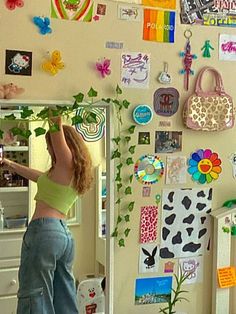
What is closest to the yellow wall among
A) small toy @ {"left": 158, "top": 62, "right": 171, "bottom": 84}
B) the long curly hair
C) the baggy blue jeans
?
small toy @ {"left": 158, "top": 62, "right": 171, "bottom": 84}

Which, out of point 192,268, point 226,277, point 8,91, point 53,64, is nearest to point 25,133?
point 8,91

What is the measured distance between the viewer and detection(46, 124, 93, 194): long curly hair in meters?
1.55

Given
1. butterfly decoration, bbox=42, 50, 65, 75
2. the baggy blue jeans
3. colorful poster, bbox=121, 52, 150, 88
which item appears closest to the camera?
the baggy blue jeans

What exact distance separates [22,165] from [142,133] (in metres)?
0.43

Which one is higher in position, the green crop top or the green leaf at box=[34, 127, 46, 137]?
the green leaf at box=[34, 127, 46, 137]

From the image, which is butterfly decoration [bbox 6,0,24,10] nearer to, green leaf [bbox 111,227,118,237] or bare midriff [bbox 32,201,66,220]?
bare midriff [bbox 32,201,66,220]

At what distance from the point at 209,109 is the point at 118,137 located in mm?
352

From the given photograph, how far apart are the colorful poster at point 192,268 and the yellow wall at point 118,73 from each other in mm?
26

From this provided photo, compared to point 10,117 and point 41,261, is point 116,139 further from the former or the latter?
point 41,261

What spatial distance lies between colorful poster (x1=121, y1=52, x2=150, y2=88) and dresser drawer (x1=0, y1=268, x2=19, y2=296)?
715mm

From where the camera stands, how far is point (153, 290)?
1.76 meters

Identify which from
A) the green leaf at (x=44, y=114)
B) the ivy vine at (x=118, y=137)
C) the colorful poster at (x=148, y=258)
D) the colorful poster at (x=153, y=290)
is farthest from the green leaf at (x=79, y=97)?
the colorful poster at (x=153, y=290)

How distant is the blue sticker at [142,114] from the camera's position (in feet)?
5.57

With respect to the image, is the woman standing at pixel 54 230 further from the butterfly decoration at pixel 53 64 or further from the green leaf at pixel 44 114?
the butterfly decoration at pixel 53 64
